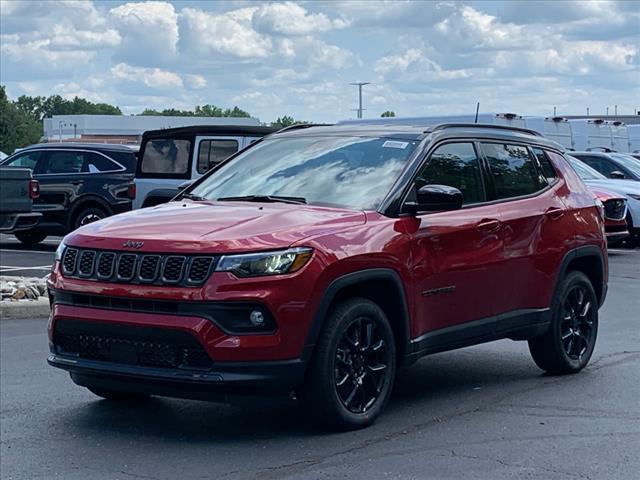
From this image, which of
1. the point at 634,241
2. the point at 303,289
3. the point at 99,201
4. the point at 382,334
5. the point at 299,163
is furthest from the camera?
the point at 634,241

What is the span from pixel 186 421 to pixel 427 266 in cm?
174

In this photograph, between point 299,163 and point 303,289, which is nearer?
point 303,289

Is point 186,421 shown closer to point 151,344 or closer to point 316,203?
point 151,344

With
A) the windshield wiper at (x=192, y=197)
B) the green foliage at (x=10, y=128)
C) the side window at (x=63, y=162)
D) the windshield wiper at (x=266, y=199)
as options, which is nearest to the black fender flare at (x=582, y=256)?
the windshield wiper at (x=266, y=199)

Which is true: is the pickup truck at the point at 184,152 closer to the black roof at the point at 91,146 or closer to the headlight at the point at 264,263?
the black roof at the point at 91,146

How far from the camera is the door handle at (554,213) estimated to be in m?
8.34

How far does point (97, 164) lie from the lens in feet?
67.1

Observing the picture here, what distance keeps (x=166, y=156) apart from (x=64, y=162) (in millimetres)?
3627

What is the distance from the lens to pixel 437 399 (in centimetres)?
773

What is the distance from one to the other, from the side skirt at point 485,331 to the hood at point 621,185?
12.9m

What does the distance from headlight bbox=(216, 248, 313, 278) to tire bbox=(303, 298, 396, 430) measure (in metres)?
0.43

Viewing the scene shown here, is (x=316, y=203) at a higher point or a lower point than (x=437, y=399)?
higher

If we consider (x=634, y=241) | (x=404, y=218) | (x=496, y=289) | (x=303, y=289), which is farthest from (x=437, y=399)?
(x=634, y=241)

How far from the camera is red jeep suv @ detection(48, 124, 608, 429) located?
6191 millimetres
